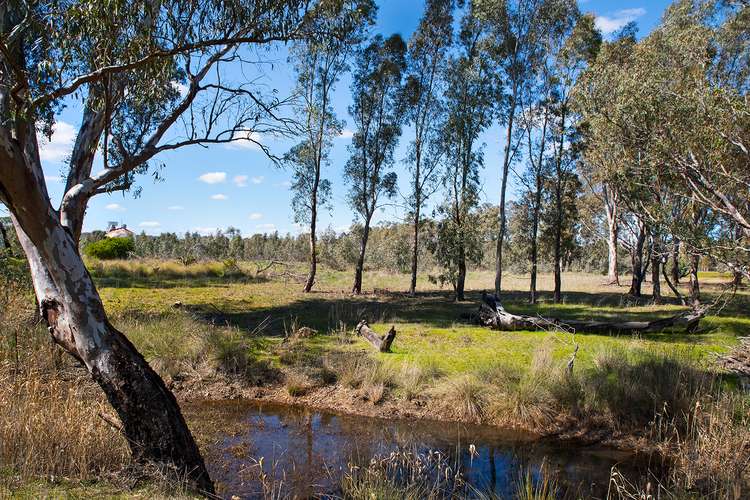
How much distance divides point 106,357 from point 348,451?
3.37 metres

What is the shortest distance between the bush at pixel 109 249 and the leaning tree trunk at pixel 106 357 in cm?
2610

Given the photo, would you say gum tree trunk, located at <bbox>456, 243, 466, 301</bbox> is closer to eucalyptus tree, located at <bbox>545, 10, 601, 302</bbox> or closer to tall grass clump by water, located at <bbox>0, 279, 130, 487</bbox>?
eucalyptus tree, located at <bbox>545, 10, 601, 302</bbox>

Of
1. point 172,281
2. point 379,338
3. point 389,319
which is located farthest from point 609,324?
point 172,281

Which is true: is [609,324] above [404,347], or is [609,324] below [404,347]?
above

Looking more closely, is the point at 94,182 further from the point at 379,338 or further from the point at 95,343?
the point at 379,338

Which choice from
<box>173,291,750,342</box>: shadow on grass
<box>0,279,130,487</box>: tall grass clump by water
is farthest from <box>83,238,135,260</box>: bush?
<box>0,279,130,487</box>: tall grass clump by water

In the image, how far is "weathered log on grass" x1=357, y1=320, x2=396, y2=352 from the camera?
1020 cm

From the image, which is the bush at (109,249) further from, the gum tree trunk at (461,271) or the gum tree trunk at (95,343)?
the gum tree trunk at (95,343)

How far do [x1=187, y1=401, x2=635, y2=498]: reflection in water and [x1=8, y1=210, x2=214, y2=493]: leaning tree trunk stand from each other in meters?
1.03

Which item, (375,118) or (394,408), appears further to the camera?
(375,118)

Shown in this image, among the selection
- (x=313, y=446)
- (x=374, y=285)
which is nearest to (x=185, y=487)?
(x=313, y=446)

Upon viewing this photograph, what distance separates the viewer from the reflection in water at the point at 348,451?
5578mm

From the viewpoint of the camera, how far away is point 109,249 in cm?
2791

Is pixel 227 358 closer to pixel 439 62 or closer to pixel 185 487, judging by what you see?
pixel 185 487
